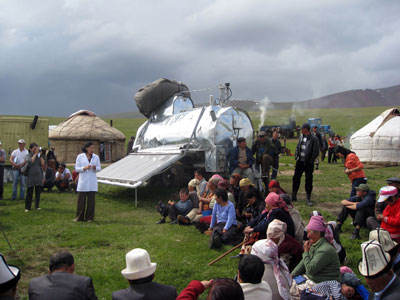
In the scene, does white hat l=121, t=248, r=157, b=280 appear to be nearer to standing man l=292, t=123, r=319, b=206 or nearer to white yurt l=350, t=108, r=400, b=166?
standing man l=292, t=123, r=319, b=206

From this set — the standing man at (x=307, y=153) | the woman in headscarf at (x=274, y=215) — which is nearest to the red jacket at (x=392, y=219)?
the woman in headscarf at (x=274, y=215)

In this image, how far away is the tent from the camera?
23.0 m

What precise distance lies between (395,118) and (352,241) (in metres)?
16.2

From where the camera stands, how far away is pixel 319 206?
8.95 meters

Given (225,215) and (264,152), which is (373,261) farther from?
(264,152)

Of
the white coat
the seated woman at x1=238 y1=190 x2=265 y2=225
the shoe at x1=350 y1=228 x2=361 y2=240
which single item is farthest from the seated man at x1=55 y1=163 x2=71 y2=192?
the shoe at x1=350 y1=228 x2=361 y2=240

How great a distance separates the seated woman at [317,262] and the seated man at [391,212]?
1.70 m

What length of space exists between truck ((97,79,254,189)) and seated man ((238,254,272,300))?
21.8 feet

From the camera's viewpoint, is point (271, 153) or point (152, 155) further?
point (152, 155)

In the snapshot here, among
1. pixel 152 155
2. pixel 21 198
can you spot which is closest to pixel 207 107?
pixel 152 155

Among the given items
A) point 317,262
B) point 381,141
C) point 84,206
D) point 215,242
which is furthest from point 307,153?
point 381,141

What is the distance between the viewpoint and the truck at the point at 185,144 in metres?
10.5

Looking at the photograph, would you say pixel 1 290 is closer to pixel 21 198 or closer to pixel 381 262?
pixel 381 262

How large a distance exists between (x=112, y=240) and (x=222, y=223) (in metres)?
2.09
